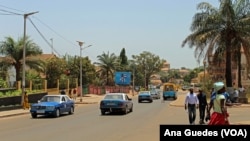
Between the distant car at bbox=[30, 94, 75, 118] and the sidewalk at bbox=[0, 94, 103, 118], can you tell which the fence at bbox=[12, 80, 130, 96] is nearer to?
the sidewalk at bbox=[0, 94, 103, 118]

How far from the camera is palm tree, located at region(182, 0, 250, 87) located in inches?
1576

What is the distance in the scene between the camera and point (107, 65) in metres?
101

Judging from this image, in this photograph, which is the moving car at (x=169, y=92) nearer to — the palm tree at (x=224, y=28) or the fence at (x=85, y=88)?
the fence at (x=85, y=88)

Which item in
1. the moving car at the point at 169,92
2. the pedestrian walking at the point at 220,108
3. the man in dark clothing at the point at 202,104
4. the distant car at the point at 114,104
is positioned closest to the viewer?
the pedestrian walking at the point at 220,108

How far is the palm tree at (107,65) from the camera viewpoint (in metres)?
99.8

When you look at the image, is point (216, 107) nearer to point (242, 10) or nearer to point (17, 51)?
point (242, 10)

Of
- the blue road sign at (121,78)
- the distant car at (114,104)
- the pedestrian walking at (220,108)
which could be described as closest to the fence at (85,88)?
the blue road sign at (121,78)

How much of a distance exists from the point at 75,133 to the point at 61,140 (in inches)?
97.0

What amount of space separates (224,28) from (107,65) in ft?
202

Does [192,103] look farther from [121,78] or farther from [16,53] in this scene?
[121,78]

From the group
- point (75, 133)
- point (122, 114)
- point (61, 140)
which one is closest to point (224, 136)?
point (61, 140)

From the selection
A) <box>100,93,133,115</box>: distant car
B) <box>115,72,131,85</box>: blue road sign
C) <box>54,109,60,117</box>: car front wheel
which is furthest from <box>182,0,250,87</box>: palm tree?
<box>115,72,131,85</box>: blue road sign

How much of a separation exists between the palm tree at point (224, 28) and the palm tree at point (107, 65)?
5828cm

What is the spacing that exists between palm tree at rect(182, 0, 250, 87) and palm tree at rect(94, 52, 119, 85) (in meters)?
58.3
